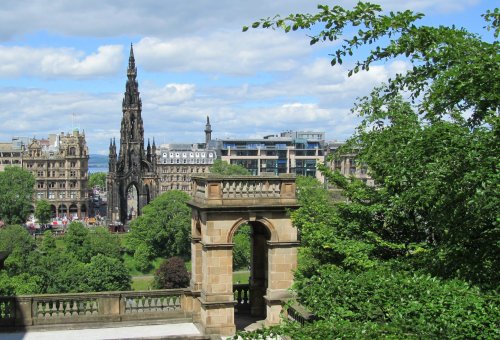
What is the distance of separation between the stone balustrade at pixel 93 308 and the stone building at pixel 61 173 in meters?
167

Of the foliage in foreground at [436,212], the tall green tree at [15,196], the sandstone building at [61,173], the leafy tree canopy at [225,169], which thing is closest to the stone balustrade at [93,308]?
the foliage in foreground at [436,212]

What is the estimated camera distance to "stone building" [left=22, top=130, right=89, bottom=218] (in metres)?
185

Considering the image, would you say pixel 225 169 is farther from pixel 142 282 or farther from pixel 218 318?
pixel 218 318

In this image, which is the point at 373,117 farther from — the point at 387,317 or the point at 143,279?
the point at 143,279

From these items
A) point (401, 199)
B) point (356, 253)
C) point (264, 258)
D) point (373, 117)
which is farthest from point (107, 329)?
point (373, 117)

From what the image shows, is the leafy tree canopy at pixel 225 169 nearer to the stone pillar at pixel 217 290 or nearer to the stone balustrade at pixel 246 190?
the stone balustrade at pixel 246 190

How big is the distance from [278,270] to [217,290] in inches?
68.7

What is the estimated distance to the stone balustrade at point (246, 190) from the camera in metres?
20.9

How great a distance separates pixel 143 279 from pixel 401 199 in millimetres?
82615

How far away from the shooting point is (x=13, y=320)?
69.3 feet

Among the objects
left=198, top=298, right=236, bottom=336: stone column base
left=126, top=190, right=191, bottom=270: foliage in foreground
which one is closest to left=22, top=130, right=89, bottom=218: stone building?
left=126, top=190, right=191, bottom=270: foliage in foreground

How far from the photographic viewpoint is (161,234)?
4294 inches

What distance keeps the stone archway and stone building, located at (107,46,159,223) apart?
137 meters

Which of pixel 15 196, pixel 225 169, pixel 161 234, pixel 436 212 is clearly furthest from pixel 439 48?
pixel 15 196
